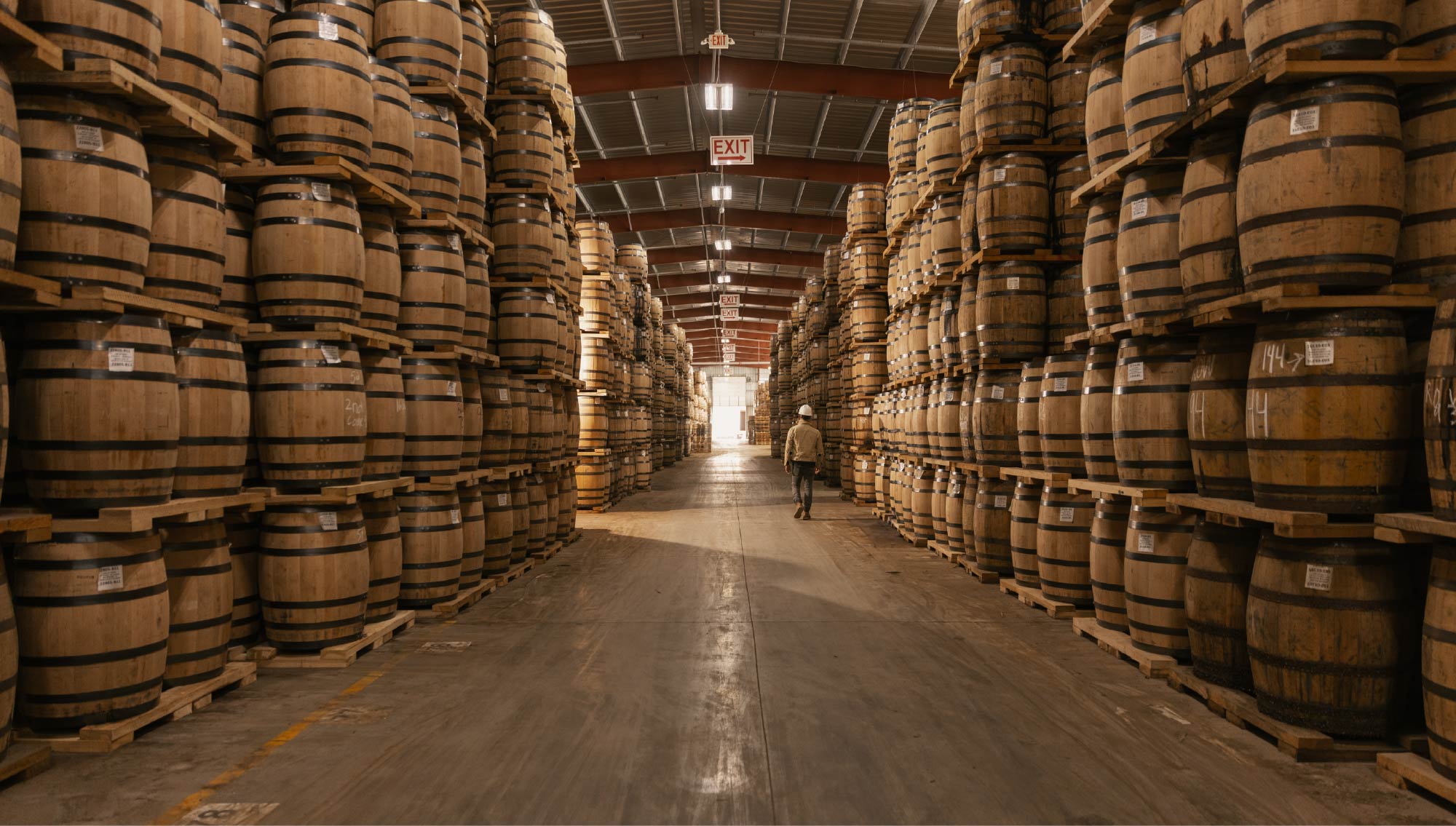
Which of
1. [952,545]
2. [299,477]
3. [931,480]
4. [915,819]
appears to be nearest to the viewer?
[915,819]

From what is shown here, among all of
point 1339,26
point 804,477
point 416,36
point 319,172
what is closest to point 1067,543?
point 1339,26

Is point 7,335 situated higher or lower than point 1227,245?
lower

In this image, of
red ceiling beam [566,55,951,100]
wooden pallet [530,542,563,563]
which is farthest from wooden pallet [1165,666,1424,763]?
red ceiling beam [566,55,951,100]

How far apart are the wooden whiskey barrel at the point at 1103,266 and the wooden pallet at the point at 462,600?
4.99 metres

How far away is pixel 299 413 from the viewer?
4.74 metres

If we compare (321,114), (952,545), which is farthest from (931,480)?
(321,114)

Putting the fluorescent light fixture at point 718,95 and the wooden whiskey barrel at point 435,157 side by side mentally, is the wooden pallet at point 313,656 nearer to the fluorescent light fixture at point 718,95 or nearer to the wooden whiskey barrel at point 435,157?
the wooden whiskey barrel at point 435,157

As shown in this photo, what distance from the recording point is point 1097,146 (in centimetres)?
524

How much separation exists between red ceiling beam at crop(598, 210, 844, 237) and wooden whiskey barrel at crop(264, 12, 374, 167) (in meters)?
21.8

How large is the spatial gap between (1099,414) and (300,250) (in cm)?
508

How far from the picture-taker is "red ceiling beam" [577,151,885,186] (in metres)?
20.8

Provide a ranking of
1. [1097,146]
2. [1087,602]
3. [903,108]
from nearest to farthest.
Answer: [1097,146] < [1087,602] < [903,108]

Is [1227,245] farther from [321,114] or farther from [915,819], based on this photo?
[321,114]

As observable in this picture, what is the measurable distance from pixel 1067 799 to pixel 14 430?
471 cm
